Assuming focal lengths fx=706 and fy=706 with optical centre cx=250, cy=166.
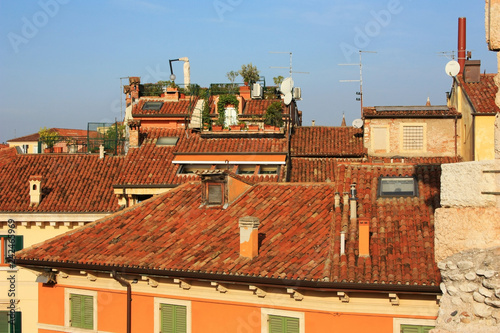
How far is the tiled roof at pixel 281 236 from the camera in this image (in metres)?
12.4

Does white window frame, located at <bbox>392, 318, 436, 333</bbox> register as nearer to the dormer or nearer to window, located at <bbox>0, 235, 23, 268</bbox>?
the dormer

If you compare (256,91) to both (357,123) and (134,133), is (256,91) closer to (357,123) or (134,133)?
(357,123)

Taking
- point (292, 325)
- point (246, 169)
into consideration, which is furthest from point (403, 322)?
point (246, 169)

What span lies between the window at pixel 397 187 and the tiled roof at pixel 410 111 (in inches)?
681

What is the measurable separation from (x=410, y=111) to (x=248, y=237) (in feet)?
70.3

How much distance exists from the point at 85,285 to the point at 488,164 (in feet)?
38.7

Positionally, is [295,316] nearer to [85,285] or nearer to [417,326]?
[417,326]

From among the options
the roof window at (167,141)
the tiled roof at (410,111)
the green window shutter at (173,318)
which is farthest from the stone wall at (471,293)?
the tiled roof at (410,111)

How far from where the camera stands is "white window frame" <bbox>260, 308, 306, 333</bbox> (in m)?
12.6

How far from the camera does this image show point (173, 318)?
14.2 metres

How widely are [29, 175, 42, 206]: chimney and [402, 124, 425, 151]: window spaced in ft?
54.1

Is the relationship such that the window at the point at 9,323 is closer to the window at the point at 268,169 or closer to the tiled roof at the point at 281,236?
the window at the point at 268,169

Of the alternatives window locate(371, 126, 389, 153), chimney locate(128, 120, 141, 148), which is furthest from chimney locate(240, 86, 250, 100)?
chimney locate(128, 120, 141, 148)

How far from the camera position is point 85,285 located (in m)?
15.4
